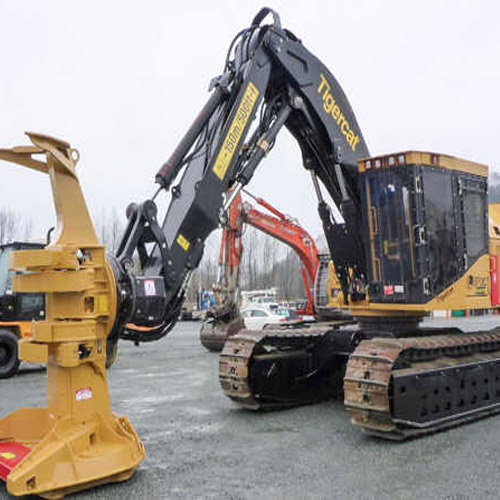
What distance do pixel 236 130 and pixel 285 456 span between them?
329 centimetres

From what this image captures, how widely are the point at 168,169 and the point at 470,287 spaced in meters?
4.05

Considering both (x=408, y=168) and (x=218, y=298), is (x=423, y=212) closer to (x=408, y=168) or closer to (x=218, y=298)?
(x=408, y=168)

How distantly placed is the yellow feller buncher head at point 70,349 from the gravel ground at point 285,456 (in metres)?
0.28

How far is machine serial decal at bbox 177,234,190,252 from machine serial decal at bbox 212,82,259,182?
75 centimetres

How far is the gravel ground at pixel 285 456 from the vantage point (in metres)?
5.00

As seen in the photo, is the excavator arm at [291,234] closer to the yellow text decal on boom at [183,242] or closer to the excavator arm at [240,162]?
the excavator arm at [240,162]

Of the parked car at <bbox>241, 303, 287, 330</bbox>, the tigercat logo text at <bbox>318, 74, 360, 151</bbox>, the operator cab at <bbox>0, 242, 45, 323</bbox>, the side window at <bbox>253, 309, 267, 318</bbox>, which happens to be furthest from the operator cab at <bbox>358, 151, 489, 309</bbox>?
the side window at <bbox>253, 309, 267, 318</bbox>

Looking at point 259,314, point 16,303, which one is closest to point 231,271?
point 16,303

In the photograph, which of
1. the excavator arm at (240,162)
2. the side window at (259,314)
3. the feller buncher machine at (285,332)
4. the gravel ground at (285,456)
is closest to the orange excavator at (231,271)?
the side window at (259,314)

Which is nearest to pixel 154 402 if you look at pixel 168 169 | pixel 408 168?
pixel 168 169

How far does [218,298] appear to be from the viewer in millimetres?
16547

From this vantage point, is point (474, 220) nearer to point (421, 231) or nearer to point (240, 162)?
Answer: point (421, 231)

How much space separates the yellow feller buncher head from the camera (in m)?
4.95

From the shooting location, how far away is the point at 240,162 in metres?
6.82
